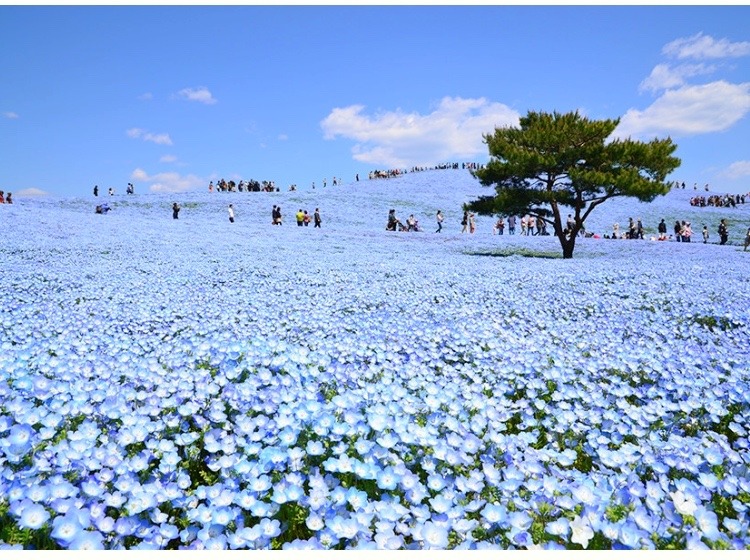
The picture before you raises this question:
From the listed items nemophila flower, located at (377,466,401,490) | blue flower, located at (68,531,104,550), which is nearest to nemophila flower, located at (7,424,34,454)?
blue flower, located at (68,531,104,550)

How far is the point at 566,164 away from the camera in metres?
18.7

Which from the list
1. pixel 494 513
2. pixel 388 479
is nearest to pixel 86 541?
pixel 388 479

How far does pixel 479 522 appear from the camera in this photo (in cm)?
211

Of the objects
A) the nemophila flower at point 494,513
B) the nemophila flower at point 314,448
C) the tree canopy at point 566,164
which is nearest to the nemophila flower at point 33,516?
the nemophila flower at point 314,448

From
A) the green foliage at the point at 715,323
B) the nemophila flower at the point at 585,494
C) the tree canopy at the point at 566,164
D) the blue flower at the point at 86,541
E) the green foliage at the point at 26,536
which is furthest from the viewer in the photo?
the tree canopy at the point at 566,164

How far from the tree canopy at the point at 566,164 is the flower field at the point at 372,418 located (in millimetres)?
10641

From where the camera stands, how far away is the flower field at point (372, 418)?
201cm

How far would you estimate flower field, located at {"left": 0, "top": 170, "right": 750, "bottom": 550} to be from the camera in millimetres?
2008

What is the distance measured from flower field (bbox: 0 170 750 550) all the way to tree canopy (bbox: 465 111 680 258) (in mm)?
10641

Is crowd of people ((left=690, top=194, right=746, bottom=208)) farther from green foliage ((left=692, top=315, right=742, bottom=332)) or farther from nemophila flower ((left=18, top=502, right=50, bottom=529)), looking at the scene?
nemophila flower ((left=18, top=502, right=50, bottom=529))

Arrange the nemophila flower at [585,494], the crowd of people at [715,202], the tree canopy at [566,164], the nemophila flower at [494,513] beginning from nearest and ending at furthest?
the nemophila flower at [494,513]
the nemophila flower at [585,494]
the tree canopy at [566,164]
the crowd of people at [715,202]

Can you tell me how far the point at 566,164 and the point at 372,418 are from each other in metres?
18.2

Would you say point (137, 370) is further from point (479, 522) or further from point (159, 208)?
point (159, 208)

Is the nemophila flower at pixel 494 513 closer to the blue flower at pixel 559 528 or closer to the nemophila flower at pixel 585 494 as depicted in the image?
the blue flower at pixel 559 528
